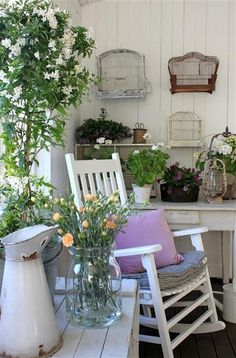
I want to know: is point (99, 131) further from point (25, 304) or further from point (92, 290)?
point (25, 304)

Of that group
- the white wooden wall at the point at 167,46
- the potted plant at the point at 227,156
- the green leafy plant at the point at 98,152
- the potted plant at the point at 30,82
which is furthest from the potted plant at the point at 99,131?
the potted plant at the point at 30,82

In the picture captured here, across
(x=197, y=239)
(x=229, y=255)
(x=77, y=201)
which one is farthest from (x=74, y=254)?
(x=229, y=255)

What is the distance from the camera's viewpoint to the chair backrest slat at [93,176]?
2090 millimetres

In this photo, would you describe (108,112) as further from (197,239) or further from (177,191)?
(197,239)

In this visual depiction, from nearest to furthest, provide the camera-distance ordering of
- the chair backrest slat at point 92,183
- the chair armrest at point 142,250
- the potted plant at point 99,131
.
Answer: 1. the chair armrest at point 142,250
2. the chair backrest slat at point 92,183
3. the potted plant at point 99,131

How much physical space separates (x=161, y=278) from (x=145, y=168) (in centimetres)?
96

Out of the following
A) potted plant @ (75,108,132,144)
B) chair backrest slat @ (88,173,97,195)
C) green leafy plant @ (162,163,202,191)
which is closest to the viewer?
chair backrest slat @ (88,173,97,195)

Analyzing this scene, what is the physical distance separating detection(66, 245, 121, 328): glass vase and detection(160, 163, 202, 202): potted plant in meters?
1.59

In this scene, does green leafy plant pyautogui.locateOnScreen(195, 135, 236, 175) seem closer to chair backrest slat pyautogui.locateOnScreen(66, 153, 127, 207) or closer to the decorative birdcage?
the decorative birdcage

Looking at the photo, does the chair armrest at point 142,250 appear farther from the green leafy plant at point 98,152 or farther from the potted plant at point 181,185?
the green leafy plant at point 98,152

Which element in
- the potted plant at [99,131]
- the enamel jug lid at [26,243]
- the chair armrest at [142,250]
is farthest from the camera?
the potted plant at [99,131]

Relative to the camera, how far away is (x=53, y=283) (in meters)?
1.24

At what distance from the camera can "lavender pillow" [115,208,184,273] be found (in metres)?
1.99

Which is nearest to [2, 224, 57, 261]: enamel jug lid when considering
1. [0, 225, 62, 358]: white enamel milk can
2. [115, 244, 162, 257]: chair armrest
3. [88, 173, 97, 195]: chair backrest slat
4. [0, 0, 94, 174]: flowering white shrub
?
[0, 225, 62, 358]: white enamel milk can
